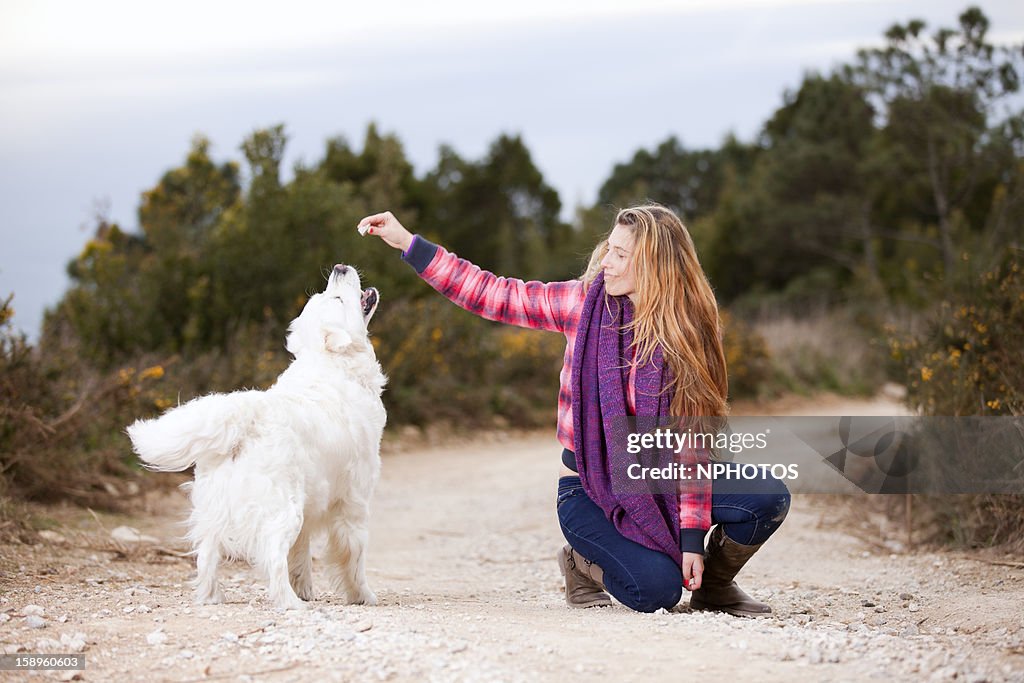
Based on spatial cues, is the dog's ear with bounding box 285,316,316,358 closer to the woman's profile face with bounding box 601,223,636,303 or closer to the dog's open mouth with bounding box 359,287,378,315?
the dog's open mouth with bounding box 359,287,378,315

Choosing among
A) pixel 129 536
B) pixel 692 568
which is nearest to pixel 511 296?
pixel 692 568

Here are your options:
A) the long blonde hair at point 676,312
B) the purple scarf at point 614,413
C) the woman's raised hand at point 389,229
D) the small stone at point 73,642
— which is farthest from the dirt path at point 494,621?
the woman's raised hand at point 389,229

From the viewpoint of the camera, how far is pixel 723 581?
461 cm

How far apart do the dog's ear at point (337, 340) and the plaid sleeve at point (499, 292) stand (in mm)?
503

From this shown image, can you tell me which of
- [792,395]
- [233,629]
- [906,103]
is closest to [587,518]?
[233,629]

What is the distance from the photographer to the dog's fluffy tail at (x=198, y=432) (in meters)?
4.11

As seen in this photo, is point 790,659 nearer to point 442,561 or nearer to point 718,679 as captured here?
point 718,679

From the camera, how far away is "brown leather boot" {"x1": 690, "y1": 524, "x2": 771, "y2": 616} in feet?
14.8

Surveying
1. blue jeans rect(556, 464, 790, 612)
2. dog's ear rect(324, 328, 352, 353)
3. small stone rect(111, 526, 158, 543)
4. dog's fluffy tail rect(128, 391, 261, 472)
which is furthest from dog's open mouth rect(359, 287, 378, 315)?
small stone rect(111, 526, 158, 543)

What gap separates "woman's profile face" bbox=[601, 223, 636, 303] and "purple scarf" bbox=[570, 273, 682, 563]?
8 centimetres

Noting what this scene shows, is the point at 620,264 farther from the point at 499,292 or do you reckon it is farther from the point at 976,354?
the point at 976,354

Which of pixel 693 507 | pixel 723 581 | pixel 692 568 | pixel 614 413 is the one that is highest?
pixel 614 413

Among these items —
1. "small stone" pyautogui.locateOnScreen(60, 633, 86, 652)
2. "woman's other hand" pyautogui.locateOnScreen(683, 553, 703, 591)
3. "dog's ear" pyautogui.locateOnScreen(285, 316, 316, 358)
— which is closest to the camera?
"small stone" pyautogui.locateOnScreen(60, 633, 86, 652)

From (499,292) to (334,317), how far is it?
2.85 ft
